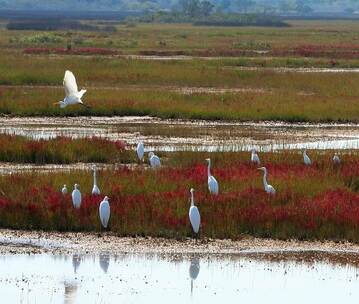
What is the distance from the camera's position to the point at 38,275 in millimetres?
14141

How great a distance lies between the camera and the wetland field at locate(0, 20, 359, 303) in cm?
1409

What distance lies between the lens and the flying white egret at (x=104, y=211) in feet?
52.6

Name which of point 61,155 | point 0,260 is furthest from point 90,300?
point 61,155

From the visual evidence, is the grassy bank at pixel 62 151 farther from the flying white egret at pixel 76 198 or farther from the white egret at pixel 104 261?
the white egret at pixel 104 261

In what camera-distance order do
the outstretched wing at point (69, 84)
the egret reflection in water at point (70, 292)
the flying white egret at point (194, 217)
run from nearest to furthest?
the egret reflection in water at point (70, 292) → the flying white egret at point (194, 217) → the outstretched wing at point (69, 84)

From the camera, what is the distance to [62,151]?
23.4m

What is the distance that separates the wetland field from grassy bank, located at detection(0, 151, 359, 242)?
0.8 inches

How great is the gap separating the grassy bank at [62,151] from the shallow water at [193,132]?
1849 mm

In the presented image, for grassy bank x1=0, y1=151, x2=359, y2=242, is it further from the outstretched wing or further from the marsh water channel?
the outstretched wing

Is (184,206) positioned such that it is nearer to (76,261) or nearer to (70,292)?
(76,261)

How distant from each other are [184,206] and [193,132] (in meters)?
12.1

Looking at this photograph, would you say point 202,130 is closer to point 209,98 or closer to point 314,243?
point 209,98


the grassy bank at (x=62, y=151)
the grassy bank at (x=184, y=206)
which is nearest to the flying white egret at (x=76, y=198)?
the grassy bank at (x=184, y=206)

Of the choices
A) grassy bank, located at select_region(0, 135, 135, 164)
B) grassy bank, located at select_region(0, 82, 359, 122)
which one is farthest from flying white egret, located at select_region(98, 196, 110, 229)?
grassy bank, located at select_region(0, 82, 359, 122)
